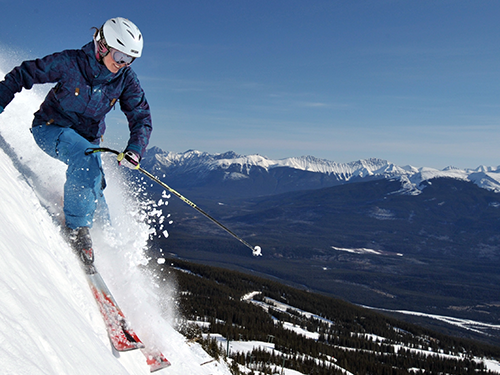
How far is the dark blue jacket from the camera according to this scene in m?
4.56

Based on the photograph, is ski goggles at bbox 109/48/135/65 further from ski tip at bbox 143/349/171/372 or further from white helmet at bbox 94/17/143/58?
ski tip at bbox 143/349/171/372

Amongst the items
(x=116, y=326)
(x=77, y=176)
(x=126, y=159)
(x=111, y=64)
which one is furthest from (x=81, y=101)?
(x=116, y=326)

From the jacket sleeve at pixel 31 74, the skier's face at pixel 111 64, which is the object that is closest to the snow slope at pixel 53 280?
the jacket sleeve at pixel 31 74

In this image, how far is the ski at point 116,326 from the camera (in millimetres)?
3681

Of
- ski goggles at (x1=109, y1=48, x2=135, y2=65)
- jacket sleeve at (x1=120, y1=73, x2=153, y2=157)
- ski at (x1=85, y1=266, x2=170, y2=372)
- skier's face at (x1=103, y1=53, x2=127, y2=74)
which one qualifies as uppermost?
ski goggles at (x1=109, y1=48, x2=135, y2=65)

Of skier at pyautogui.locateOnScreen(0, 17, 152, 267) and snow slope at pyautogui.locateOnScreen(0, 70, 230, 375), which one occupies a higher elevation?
skier at pyautogui.locateOnScreen(0, 17, 152, 267)

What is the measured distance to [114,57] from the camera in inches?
179

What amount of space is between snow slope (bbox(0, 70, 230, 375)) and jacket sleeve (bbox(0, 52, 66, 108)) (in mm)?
883

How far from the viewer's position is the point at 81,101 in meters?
4.75

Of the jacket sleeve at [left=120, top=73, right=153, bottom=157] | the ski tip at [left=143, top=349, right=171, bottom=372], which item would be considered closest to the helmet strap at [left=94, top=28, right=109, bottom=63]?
the jacket sleeve at [left=120, top=73, right=153, bottom=157]

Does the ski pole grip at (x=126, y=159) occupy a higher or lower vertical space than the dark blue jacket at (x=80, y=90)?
lower

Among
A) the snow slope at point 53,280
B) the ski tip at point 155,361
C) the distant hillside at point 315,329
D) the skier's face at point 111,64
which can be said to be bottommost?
the distant hillside at point 315,329

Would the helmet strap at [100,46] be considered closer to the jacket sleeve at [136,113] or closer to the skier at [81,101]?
the skier at [81,101]

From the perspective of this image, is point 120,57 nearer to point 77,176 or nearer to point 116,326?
point 77,176
